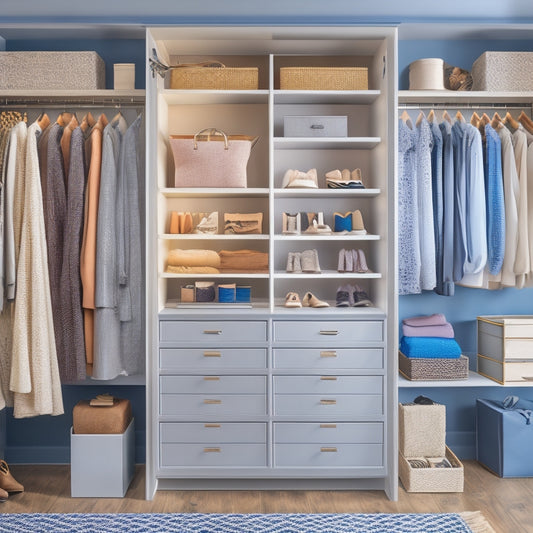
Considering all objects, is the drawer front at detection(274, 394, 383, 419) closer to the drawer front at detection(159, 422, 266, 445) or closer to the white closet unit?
the white closet unit

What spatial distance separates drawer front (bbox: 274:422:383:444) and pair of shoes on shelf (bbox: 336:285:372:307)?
61cm

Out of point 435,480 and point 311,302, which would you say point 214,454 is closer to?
point 311,302

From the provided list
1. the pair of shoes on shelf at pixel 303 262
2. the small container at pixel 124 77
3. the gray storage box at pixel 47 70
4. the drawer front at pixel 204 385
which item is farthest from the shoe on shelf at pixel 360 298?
the gray storage box at pixel 47 70

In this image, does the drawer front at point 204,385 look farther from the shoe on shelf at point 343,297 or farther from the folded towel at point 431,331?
the folded towel at point 431,331

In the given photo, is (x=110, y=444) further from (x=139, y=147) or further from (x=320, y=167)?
(x=320, y=167)

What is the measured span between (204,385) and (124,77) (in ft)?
5.57

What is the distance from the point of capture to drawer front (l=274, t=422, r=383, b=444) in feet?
9.69

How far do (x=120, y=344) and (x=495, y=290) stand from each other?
7.19ft

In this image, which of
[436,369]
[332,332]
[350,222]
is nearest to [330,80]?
[350,222]

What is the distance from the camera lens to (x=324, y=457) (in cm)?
295

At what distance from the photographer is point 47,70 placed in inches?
122

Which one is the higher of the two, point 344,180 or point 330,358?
point 344,180

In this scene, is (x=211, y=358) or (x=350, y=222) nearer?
(x=211, y=358)

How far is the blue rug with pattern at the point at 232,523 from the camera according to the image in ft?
8.41
